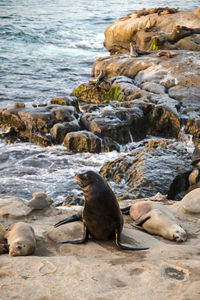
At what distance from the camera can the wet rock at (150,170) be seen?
7.93 m

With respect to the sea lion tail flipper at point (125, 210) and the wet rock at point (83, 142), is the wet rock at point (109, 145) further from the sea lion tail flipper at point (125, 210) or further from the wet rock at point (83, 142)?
the sea lion tail flipper at point (125, 210)

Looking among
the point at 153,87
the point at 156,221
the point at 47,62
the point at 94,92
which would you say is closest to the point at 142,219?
the point at 156,221

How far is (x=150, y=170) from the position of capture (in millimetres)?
8398

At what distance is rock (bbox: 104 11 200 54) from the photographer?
18.3m

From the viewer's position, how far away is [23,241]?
12.7ft

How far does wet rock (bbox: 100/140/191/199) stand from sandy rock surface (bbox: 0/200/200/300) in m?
3.68

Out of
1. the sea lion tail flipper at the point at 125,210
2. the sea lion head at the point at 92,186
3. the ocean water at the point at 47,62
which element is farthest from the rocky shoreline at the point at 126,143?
the ocean water at the point at 47,62

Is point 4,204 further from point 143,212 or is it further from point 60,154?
point 60,154

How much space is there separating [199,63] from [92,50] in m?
10.8

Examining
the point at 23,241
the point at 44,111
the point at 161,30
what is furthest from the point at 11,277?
the point at 161,30

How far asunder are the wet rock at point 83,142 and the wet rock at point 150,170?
1410mm

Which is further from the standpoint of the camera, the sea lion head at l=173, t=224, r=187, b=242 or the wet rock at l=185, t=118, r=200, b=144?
the wet rock at l=185, t=118, r=200, b=144

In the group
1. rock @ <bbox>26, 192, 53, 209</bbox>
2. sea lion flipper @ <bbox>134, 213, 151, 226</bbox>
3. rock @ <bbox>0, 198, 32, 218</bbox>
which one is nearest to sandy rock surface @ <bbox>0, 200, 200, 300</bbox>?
sea lion flipper @ <bbox>134, 213, 151, 226</bbox>

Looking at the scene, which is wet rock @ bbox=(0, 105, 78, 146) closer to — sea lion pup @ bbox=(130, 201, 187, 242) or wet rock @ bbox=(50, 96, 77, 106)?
wet rock @ bbox=(50, 96, 77, 106)
